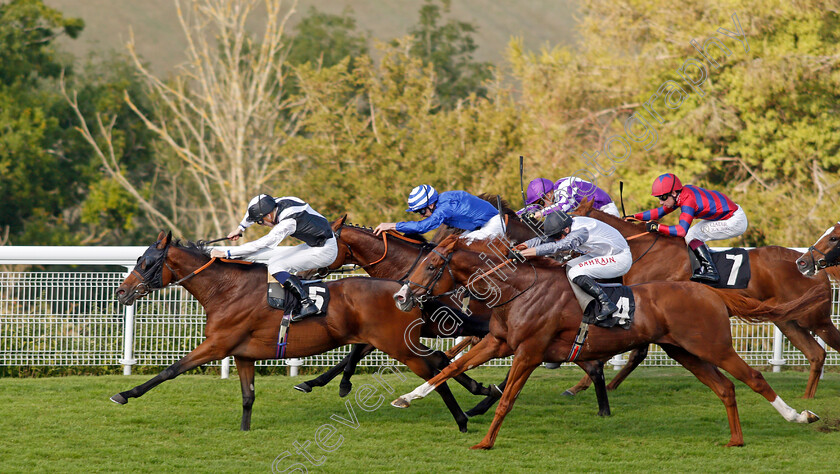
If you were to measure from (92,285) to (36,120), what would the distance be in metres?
14.7

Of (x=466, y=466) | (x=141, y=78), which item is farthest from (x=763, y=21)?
(x=141, y=78)

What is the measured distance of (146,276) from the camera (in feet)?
19.3

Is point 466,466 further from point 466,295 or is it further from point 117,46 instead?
point 117,46

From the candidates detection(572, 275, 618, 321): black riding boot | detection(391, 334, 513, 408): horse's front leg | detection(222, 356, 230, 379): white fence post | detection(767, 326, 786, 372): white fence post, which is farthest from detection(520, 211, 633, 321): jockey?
detection(767, 326, 786, 372): white fence post

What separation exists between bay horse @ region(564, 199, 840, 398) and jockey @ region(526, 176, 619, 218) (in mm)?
194

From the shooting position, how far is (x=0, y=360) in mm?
7832

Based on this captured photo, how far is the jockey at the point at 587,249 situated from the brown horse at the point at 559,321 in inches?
4.9

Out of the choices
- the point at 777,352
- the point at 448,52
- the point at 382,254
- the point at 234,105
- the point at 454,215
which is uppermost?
the point at 448,52

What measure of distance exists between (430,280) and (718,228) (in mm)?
2859

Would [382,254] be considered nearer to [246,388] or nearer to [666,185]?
[246,388]

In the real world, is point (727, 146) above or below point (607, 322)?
above

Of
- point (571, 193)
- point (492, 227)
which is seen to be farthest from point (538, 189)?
point (492, 227)

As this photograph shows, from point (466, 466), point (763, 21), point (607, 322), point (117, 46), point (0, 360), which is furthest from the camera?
point (117, 46)

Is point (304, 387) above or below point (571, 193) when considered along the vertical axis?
below
